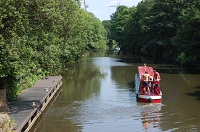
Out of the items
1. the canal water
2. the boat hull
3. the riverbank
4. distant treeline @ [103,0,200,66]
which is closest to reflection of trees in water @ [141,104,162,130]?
the canal water

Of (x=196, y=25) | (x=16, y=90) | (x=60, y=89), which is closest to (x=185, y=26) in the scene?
(x=196, y=25)

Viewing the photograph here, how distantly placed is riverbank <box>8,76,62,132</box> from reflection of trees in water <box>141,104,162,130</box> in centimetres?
578

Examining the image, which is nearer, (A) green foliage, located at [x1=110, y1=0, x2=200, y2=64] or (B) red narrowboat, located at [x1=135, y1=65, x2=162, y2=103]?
(B) red narrowboat, located at [x1=135, y1=65, x2=162, y2=103]

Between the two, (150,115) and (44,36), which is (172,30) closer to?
(150,115)

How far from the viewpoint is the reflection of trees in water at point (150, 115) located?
1781cm

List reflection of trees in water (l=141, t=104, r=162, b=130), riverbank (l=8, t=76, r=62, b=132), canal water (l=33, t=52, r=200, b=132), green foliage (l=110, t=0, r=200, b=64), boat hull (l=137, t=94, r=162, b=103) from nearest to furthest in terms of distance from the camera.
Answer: riverbank (l=8, t=76, r=62, b=132) → canal water (l=33, t=52, r=200, b=132) → reflection of trees in water (l=141, t=104, r=162, b=130) → boat hull (l=137, t=94, r=162, b=103) → green foliage (l=110, t=0, r=200, b=64)

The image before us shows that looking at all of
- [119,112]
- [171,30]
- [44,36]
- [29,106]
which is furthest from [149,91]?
[171,30]

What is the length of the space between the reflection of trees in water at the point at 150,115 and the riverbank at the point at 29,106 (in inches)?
228

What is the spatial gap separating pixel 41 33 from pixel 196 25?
3077cm

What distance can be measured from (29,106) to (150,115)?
6.86 m

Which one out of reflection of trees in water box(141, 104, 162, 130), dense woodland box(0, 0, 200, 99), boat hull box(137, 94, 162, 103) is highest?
dense woodland box(0, 0, 200, 99)

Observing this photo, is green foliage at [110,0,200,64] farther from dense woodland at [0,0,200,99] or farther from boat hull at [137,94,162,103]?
boat hull at [137,94,162,103]

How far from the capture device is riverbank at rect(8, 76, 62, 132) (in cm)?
1570

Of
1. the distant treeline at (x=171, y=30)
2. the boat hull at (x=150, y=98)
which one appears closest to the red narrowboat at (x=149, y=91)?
the boat hull at (x=150, y=98)
